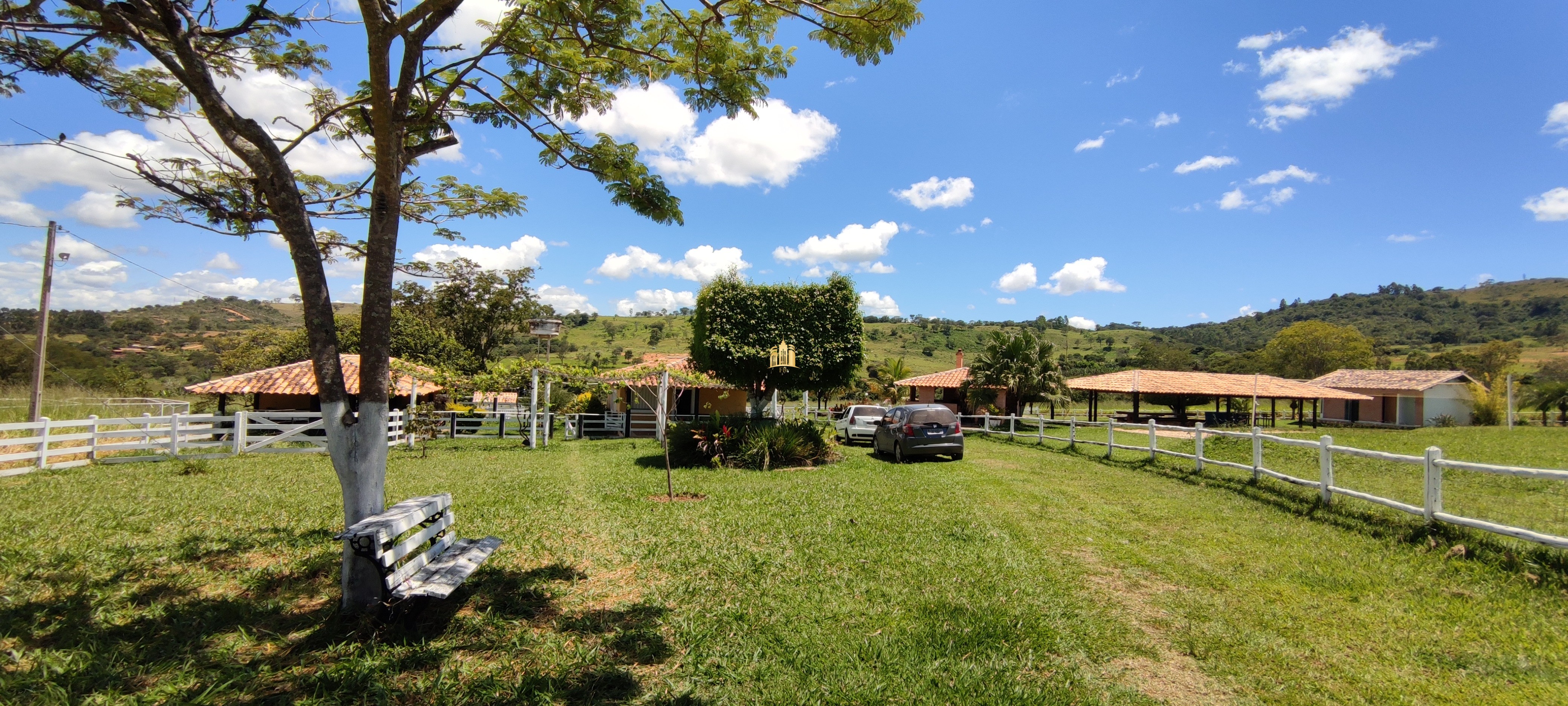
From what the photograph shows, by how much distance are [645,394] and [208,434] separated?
11.9 meters

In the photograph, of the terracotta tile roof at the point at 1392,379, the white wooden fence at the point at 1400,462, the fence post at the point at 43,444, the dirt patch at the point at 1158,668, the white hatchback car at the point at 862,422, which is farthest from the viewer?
the terracotta tile roof at the point at 1392,379

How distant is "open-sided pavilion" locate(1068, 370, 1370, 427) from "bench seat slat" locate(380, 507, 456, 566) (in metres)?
31.5

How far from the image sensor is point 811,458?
45.7 ft

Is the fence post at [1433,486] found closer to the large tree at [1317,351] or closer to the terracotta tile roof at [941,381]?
the terracotta tile roof at [941,381]

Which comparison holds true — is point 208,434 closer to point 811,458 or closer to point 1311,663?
point 811,458

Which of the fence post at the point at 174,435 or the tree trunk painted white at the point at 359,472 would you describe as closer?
the tree trunk painted white at the point at 359,472

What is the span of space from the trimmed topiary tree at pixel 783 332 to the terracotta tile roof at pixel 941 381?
20.3m

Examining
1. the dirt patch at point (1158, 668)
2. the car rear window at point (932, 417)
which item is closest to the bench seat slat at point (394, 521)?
the dirt patch at point (1158, 668)

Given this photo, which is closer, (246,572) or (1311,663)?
(1311,663)

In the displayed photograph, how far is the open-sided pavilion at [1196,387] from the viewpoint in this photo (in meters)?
30.7

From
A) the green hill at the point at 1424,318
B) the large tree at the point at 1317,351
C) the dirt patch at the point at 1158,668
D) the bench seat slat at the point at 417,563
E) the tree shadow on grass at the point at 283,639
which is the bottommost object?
the tree shadow on grass at the point at 283,639

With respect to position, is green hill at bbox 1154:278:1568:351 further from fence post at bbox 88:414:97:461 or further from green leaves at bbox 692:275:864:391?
fence post at bbox 88:414:97:461

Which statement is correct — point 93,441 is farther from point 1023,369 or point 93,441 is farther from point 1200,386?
point 1200,386

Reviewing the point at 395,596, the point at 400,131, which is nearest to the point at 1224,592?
the point at 395,596
